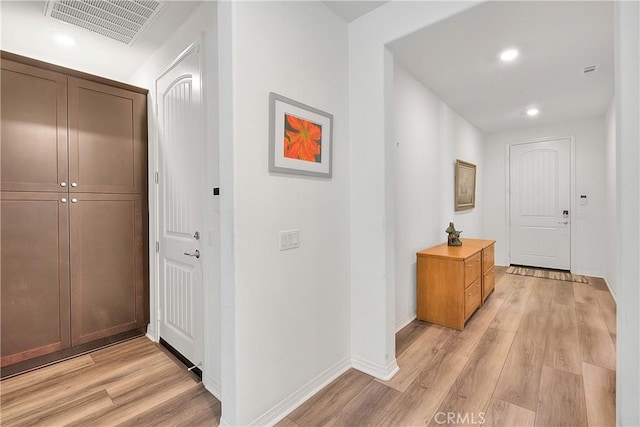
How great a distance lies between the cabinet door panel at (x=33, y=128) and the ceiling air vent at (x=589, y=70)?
4.57 metres

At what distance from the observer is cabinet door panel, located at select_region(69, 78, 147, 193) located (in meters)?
2.38

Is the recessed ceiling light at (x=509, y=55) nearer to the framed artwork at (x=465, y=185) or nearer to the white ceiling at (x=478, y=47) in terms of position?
the white ceiling at (x=478, y=47)

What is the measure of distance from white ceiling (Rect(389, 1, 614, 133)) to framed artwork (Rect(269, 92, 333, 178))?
825mm

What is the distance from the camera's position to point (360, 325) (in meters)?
2.19

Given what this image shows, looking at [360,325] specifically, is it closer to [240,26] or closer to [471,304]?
[471,304]

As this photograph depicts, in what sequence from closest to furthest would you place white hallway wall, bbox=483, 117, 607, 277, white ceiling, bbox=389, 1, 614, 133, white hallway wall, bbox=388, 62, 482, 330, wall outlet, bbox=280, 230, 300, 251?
wall outlet, bbox=280, 230, 300, 251
white ceiling, bbox=389, 1, 614, 133
white hallway wall, bbox=388, 62, 482, 330
white hallway wall, bbox=483, 117, 607, 277

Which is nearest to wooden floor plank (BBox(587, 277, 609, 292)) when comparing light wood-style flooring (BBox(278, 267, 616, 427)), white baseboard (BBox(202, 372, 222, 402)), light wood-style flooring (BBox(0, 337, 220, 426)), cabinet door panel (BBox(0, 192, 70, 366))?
light wood-style flooring (BBox(278, 267, 616, 427))

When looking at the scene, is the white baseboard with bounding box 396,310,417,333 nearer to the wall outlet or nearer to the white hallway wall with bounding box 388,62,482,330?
the white hallway wall with bounding box 388,62,482,330

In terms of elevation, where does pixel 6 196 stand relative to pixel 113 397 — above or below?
above

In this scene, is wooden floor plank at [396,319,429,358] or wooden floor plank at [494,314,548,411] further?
wooden floor plank at [396,319,429,358]

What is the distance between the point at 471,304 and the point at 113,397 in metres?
3.07

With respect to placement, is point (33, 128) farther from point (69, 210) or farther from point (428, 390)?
point (428, 390)

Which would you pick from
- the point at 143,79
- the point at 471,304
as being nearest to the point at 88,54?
the point at 143,79

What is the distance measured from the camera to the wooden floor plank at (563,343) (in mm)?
2152
